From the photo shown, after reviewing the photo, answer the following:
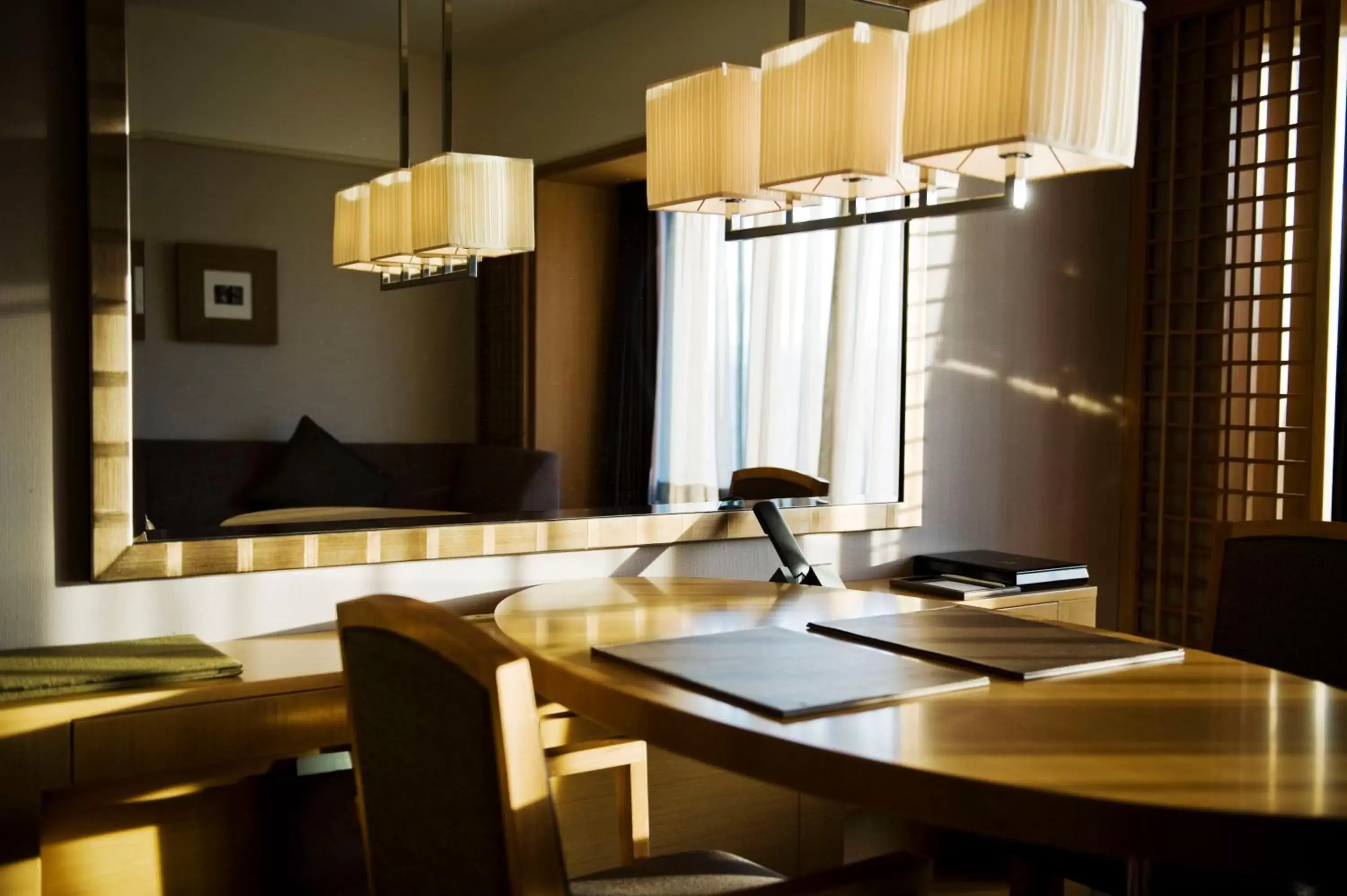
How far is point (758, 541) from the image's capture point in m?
3.05

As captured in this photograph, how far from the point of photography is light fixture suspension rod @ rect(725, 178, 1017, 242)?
2.02m

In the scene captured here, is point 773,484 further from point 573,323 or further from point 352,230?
point 352,230

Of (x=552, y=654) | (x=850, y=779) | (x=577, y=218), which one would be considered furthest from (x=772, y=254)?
(x=850, y=779)

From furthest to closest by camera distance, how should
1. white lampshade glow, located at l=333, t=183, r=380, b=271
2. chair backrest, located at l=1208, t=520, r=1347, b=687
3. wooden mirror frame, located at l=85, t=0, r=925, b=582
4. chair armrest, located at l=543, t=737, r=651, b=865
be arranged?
1. white lampshade glow, located at l=333, t=183, r=380, b=271
2. wooden mirror frame, located at l=85, t=0, r=925, b=582
3. chair backrest, located at l=1208, t=520, r=1347, b=687
4. chair armrest, located at l=543, t=737, r=651, b=865

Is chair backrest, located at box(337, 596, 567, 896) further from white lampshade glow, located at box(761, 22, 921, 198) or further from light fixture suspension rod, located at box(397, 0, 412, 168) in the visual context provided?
light fixture suspension rod, located at box(397, 0, 412, 168)

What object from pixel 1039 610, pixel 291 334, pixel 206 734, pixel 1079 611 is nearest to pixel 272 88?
pixel 291 334

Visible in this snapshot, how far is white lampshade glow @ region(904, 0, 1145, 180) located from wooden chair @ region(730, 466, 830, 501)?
1.19 meters

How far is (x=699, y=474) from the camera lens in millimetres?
→ 2979

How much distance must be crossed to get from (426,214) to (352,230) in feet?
0.50

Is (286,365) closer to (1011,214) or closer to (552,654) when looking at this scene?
(552,654)

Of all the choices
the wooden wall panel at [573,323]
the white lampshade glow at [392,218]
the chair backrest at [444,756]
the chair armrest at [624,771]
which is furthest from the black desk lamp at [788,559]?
the chair backrest at [444,756]

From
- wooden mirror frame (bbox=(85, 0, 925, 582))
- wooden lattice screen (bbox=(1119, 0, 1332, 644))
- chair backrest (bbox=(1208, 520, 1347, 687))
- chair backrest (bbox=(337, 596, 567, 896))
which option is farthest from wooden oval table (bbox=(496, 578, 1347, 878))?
wooden lattice screen (bbox=(1119, 0, 1332, 644))

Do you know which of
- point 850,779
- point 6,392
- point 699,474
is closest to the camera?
point 850,779

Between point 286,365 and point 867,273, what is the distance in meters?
1.54
